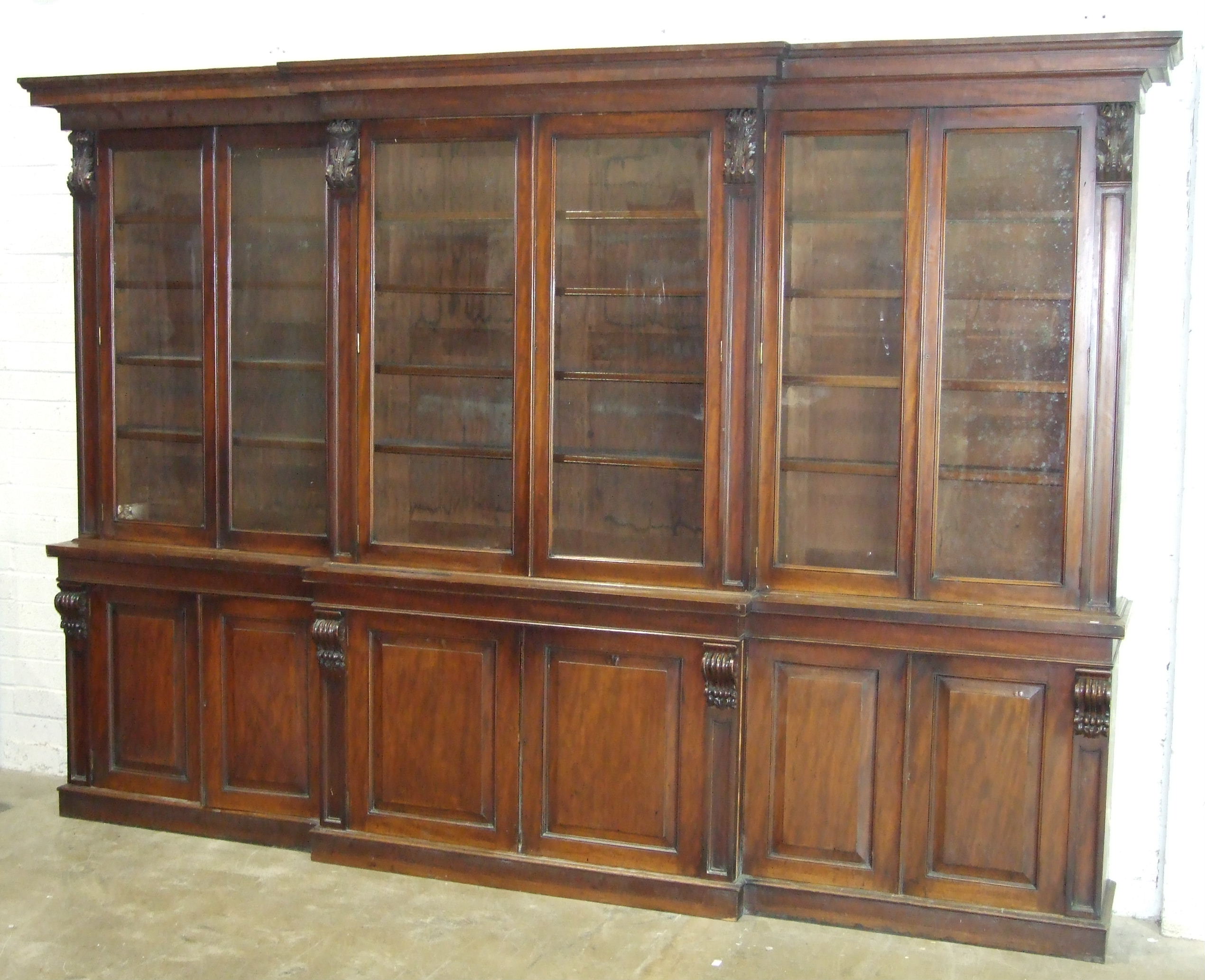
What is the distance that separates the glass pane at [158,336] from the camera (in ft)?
15.3

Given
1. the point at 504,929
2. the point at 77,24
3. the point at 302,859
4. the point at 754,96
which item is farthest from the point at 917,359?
the point at 77,24

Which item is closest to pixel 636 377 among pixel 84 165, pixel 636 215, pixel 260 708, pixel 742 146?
pixel 636 215

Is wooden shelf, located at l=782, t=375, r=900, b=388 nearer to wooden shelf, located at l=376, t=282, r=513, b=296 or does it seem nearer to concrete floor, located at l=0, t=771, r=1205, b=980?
wooden shelf, located at l=376, t=282, r=513, b=296

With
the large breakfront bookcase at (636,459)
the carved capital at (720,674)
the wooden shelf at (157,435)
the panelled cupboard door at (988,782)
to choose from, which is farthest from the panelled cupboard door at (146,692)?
the panelled cupboard door at (988,782)

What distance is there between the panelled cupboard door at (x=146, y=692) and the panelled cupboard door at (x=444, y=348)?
85cm

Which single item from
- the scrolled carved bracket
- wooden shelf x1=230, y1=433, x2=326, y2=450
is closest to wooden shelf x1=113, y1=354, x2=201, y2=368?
wooden shelf x1=230, y1=433, x2=326, y2=450

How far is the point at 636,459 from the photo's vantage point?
13.9ft

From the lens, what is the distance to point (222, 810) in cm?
471

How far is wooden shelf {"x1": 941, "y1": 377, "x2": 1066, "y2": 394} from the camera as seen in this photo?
3893 mm

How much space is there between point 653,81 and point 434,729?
81.5 inches

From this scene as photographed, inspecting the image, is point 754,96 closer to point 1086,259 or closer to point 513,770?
point 1086,259

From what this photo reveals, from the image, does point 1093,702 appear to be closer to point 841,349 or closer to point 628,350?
point 841,349

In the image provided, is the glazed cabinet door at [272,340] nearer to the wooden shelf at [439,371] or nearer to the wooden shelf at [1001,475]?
the wooden shelf at [439,371]

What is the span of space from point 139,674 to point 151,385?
0.99 meters
